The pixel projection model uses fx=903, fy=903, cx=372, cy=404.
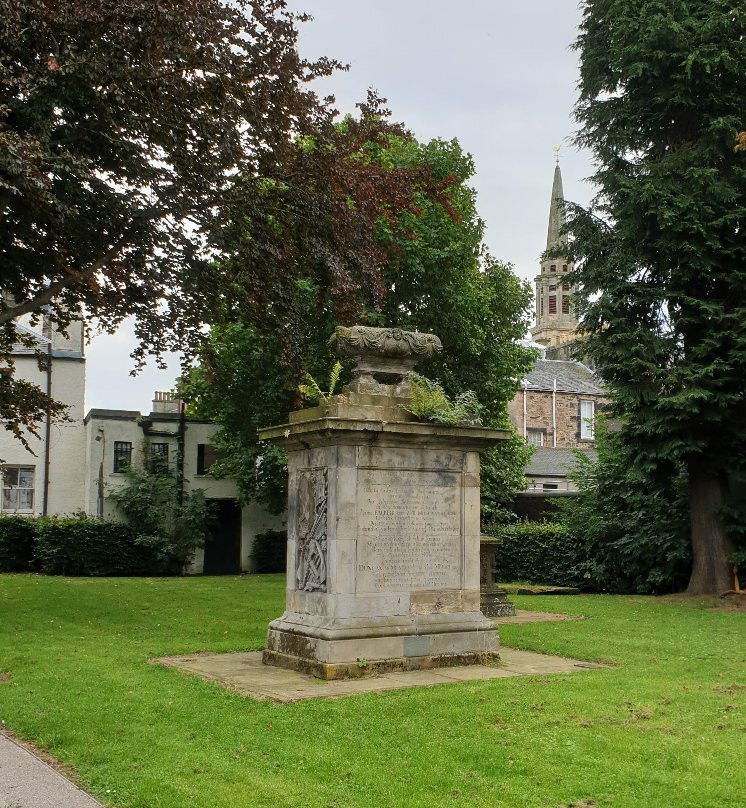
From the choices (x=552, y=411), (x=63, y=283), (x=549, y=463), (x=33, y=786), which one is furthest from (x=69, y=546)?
(x=552, y=411)

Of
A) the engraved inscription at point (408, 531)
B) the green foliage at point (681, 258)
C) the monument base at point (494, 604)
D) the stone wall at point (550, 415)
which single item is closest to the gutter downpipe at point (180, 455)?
the green foliage at point (681, 258)

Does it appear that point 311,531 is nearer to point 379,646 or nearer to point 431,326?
point 379,646

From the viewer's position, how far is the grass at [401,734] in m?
5.59

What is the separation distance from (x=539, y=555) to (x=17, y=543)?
16527mm

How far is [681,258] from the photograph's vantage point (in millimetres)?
20453

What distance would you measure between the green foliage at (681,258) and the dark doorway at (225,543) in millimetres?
19600

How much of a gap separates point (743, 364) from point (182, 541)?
20209 millimetres

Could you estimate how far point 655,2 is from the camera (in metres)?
20.4

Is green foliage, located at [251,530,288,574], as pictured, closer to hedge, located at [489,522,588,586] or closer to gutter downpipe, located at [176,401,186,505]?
gutter downpipe, located at [176,401,186,505]

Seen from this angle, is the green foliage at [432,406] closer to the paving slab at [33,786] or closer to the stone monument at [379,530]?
the stone monument at [379,530]

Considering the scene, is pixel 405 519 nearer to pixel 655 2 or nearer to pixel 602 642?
pixel 602 642

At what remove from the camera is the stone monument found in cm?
976

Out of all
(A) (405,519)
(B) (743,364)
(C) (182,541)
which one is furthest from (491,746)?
(C) (182,541)

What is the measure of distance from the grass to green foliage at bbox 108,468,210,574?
1980 cm
